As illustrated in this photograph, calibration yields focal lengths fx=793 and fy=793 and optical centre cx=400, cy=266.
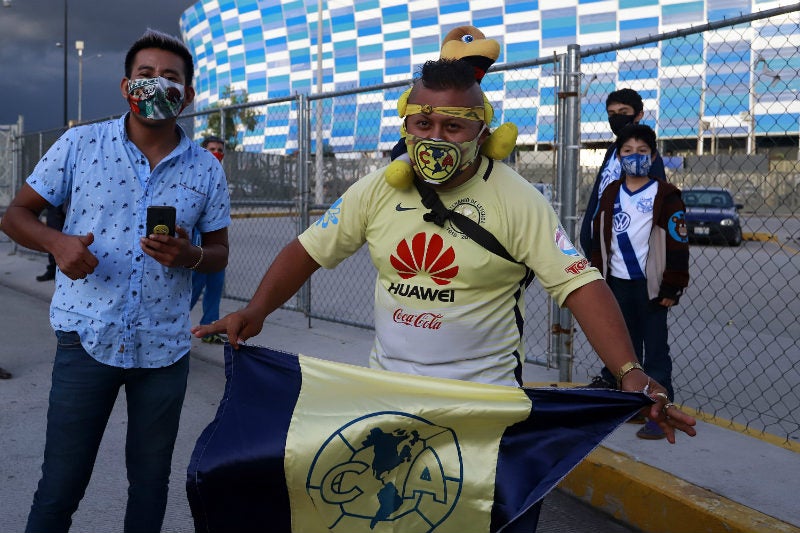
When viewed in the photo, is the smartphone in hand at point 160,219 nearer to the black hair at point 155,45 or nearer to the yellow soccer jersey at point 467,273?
the black hair at point 155,45

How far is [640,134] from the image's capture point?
16.0 feet

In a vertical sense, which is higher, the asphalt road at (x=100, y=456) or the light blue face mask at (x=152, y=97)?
the light blue face mask at (x=152, y=97)

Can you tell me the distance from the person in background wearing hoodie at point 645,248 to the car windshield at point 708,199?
14399mm

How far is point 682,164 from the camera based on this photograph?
23.5 ft

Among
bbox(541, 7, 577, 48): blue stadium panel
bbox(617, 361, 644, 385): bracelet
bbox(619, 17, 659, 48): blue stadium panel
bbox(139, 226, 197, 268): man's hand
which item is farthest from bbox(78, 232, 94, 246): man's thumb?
bbox(541, 7, 577, 48): blue stadium panel

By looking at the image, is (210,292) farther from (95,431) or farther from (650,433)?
(95,431)

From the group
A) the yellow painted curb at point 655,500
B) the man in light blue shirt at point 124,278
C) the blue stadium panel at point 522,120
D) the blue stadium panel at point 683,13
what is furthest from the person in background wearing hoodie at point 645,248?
the blue stadium panel at point 683,13

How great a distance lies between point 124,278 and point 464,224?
1.19 m

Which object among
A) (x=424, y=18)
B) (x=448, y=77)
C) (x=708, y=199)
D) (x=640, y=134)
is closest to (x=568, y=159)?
(x=640, y=134)

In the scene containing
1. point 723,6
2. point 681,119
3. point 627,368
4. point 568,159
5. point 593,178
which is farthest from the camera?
point 723,6

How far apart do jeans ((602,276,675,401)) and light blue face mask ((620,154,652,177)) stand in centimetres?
67

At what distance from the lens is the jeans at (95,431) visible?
264 centimetres

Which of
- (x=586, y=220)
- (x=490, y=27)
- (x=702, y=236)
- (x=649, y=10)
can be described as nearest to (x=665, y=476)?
(x=586, y=220)

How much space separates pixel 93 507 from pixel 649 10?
159 ft
